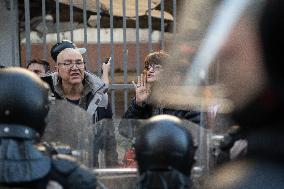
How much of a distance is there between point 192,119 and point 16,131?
0.80m

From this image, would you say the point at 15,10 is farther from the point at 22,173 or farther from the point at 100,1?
the point at 22,173

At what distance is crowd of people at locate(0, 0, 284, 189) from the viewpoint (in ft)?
9.14

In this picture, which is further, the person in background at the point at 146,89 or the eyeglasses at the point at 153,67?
the eyeglasses at the point at 153,67

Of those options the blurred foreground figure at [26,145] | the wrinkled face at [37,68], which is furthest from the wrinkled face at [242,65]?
the wrinkled face at [37,68]

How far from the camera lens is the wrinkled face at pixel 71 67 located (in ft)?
15.4

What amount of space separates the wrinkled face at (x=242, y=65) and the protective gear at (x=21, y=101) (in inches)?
26.4

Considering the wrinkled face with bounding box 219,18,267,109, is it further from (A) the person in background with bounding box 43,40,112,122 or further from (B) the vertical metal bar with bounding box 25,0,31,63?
(B) the vertical metal bar with bounding box 25,0,31,63

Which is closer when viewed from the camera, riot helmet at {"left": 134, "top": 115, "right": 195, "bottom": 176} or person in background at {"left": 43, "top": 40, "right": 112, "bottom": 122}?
riot helmet at {"left": 134, "top": 115, "right": 195, "bottom": 176}

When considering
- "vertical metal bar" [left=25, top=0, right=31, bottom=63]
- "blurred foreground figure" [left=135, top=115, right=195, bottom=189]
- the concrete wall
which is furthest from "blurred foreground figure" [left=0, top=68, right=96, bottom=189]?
the concrete wall

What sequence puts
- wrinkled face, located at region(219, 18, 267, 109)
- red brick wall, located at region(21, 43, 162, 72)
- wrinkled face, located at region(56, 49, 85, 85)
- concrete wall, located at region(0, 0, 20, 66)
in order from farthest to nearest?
red brick wall, located at region(21, 43, 162, 72), concrete wall, located at region(0, 0, 20, 66), wrinkled face, located at region(56, 49, 85, 85), wrinkled face, located at region(219, 18, 267, 109)

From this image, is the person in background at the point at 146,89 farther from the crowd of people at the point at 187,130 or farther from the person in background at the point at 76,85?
the crowd of people at the point at 187,130

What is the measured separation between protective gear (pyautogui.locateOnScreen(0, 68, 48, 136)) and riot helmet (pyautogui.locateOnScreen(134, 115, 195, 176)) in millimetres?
371

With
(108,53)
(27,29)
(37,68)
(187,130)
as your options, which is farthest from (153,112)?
(108,53)

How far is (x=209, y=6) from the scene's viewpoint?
9.93ft
